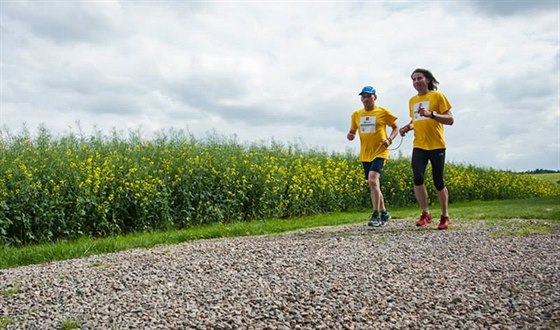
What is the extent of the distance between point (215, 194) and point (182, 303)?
7.16m

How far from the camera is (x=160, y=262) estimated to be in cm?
594

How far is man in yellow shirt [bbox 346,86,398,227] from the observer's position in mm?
8695

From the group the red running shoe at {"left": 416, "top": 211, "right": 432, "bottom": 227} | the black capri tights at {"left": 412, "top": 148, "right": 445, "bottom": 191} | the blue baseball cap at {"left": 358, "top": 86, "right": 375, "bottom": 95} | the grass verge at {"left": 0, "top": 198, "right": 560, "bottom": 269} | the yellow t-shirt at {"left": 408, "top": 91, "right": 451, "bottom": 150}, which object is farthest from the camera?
the red running shoe at {"left": 416, "top": 211, "right": 432, "bottom": 227}

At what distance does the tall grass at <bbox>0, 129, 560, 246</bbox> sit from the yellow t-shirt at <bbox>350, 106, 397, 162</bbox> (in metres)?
3.64

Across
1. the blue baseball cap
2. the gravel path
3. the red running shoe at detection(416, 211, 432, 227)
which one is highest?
the blue baseball cap

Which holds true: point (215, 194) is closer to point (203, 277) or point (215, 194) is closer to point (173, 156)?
point (173, 156)

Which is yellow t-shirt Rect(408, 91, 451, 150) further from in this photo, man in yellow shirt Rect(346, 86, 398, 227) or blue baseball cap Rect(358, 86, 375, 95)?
blue baseball cap Rect(358, 86, 375, 95)

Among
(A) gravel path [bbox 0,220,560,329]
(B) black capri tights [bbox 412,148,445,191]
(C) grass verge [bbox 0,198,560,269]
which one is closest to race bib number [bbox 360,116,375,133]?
(B) black capri tights [bbox 412,148,445,191]

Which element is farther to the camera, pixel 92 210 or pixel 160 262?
pixel 92 210

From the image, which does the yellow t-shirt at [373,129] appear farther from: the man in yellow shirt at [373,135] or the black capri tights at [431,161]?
the black capri tights at [431,161]

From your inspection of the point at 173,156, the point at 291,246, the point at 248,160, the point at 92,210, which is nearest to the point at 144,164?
the point at 173,156

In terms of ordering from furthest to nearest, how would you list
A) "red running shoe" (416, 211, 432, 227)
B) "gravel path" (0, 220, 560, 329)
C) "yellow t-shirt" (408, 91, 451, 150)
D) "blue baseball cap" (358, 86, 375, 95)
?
"red running shoe" (416, 211, 432, 227), "blue baseball cap" (358, 86, 375, 95), "yellow t-shirt" (408, 91, 451, 150), "gravel path" (0, 220, 560, 329)

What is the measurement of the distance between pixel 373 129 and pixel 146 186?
14.3 ft

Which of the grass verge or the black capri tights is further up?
the black capri tights
